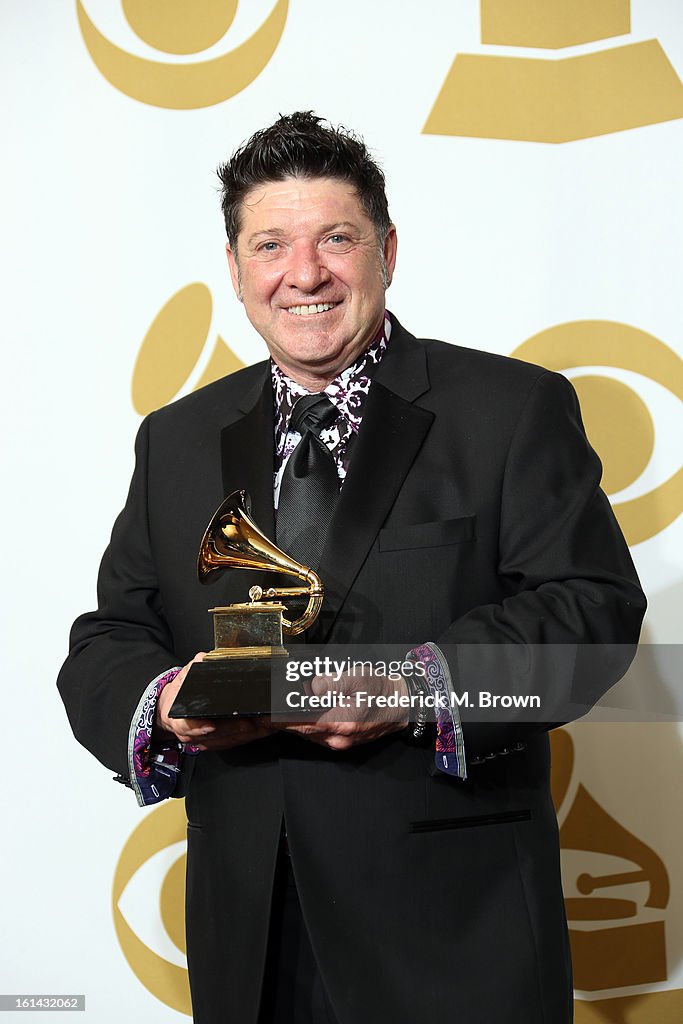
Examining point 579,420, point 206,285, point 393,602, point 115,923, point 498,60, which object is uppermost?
point 498,60

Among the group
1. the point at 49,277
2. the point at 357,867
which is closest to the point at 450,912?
the point at 357,867

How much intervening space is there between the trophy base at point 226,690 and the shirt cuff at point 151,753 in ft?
0.62

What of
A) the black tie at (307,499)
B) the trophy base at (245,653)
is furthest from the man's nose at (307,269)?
the trophy base at (245,653)

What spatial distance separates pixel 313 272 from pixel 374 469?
0.36 meters

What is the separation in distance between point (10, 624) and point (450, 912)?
1.60 meters

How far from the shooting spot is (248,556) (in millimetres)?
1724

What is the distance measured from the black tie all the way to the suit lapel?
43mm

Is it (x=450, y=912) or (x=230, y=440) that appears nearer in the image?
(x=450, y=912)

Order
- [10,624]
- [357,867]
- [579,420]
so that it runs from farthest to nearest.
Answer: [10,624]
[579,420]
[357,867]

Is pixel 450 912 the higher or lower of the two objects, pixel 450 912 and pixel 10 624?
the lower

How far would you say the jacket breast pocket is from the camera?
1771 mm

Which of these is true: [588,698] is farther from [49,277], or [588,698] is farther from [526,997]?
[49,277]

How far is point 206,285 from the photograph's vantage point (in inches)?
114

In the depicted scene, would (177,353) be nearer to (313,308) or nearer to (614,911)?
(313,308)
